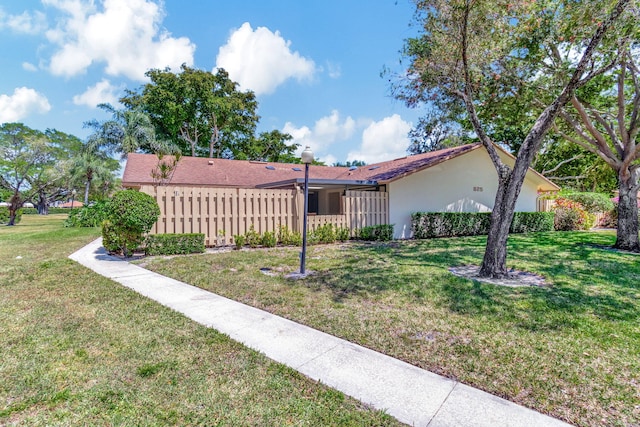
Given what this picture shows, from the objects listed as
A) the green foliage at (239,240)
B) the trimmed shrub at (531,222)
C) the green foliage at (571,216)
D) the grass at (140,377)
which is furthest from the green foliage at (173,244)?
the green foliage at (571,216)

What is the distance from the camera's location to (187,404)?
227cm

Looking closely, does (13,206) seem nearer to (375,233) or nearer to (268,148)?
(268,148)

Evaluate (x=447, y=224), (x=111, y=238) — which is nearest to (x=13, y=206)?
(x=111, y=238)

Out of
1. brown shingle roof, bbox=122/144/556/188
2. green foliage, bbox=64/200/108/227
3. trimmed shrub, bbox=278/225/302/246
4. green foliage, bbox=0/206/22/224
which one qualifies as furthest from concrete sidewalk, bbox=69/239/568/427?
green foliage, bbox=0/206/22/224

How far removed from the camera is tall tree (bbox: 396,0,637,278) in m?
5.98

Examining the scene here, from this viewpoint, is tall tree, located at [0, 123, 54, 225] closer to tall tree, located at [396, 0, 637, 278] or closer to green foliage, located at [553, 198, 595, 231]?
tall tree, located at [396, 0, 637, 278]

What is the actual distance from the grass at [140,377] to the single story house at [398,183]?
626 centimetres

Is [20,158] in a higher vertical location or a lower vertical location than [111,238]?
higher

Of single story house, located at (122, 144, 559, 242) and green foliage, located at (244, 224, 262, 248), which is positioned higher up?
single story house, located at (122, 144, 559, 242)

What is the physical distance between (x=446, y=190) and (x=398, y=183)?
280 cm

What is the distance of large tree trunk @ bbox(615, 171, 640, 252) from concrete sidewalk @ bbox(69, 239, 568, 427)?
1079 centimetres

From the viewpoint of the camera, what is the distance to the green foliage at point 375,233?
40.1 ft

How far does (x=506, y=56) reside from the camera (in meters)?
8.90

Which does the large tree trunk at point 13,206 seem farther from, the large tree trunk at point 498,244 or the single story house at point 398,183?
the large tree trunk at point 498,244
